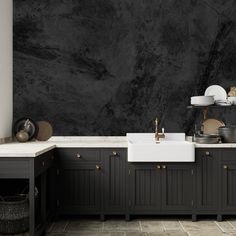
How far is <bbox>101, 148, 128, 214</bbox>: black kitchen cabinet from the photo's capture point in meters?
4.63

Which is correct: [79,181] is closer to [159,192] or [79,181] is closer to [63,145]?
[63,145]

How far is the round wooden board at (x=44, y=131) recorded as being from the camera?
5.10 meters

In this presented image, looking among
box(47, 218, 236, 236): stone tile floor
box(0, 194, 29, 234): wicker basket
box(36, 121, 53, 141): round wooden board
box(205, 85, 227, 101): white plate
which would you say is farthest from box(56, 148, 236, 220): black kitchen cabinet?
box(205, 85, 227, 101): white plate

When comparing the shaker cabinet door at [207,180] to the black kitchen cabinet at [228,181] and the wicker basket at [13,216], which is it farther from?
the wicker basket at [13,216]

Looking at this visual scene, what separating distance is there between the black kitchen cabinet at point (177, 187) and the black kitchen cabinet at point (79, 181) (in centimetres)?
70

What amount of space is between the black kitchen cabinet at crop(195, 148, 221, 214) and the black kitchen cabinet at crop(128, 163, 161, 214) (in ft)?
1.40

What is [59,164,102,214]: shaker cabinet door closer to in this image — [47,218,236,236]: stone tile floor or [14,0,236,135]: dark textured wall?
[47,218,236,236]: stone tile floor

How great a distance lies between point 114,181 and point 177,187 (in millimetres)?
676

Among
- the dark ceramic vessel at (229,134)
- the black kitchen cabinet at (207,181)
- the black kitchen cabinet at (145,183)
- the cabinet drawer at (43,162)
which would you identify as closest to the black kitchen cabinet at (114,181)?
the black kitchen cabinet at (145,183)

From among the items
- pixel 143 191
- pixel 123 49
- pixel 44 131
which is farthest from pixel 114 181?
pixel 123 49

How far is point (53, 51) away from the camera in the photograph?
5.27 m

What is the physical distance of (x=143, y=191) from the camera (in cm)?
464

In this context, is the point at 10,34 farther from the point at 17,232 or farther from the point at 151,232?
the point at 151,232

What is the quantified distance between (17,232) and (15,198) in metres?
0.34
